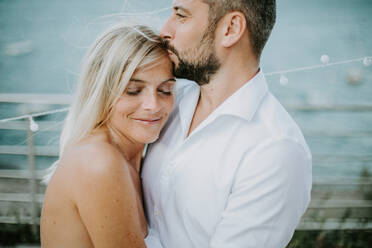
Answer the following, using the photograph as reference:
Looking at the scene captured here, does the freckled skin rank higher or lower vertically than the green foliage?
higher

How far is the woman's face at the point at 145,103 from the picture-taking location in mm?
1465

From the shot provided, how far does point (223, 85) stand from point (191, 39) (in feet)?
0.85

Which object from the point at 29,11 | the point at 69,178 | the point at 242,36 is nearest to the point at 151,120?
the point at 69,178

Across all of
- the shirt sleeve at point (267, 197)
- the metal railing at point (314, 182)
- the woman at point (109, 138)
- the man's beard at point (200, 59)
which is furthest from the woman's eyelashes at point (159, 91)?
the metal railing at point (314, 182)

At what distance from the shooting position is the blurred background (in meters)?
2.52

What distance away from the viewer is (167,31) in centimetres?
151

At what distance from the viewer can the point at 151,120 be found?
1.53 metres

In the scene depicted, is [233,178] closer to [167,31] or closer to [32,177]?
[167,31]

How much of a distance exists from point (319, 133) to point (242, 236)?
72.0 inches

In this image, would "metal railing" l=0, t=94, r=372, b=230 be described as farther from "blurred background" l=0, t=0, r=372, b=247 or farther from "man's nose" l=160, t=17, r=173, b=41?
"man's nose" l=160, t=17, r=173, b=41

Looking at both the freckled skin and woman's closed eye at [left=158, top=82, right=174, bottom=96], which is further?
woman's closed eye at [left=158, top=82, right=174, bottom=96]

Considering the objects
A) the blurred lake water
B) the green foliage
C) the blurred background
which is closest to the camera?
the blurred background

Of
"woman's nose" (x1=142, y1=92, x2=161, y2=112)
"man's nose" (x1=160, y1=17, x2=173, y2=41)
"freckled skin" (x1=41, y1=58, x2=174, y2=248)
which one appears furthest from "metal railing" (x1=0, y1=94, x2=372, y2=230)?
"man's nose" (x1=160, y1=17, x2=173, y2=41)

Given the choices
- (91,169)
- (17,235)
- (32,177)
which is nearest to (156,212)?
(91,169)
